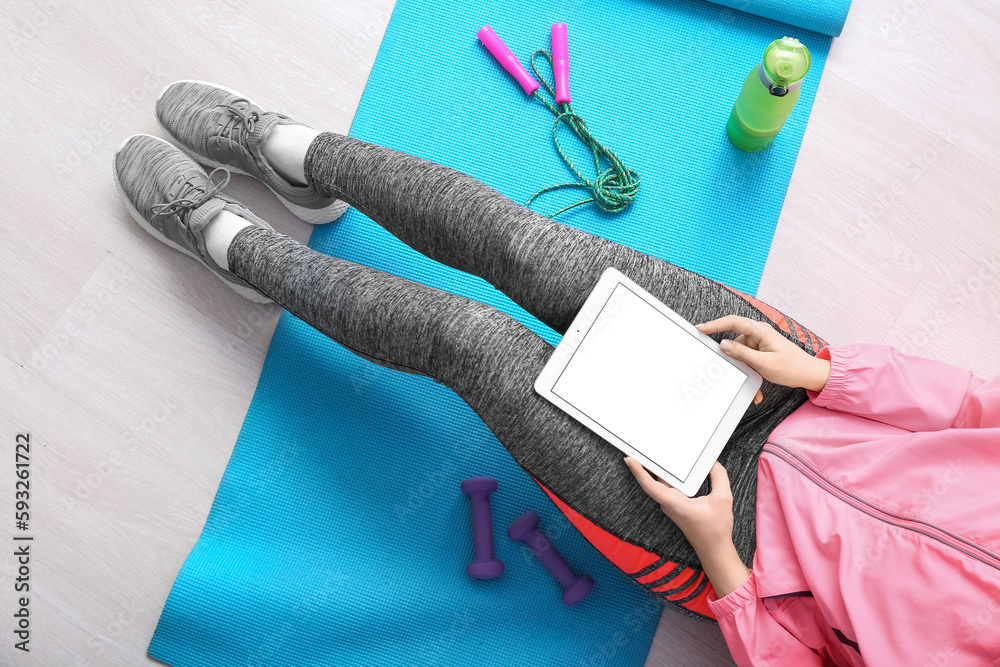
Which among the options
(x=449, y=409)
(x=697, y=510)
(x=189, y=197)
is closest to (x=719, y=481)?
(x=697, y=510)

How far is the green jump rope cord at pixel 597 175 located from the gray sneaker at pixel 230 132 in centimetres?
34

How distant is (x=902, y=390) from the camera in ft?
2.32

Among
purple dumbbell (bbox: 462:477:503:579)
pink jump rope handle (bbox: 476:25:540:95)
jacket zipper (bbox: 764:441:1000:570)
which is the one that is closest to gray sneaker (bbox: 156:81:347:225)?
pink jump rope handle (bbox: 476:25:540:95)

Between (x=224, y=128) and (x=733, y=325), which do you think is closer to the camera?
(x=733, y=325)

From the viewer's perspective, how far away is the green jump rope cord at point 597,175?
1.00m

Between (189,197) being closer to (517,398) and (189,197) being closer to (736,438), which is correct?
(517,398)

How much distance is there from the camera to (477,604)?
0.94 metres

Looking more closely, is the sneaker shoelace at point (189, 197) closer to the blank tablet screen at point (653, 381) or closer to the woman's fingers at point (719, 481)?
the blank tablet screen at point (653, 381)

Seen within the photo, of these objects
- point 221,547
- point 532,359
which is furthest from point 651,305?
point 221,547

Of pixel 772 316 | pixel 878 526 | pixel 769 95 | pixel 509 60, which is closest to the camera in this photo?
pixel 878 526

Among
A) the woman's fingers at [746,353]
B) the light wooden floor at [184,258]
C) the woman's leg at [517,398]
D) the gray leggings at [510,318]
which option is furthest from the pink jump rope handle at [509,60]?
the woman's fingers at [746,353]

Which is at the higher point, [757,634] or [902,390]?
[902,390]

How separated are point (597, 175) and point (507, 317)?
398 mm

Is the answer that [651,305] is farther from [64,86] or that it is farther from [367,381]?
[64,86]
